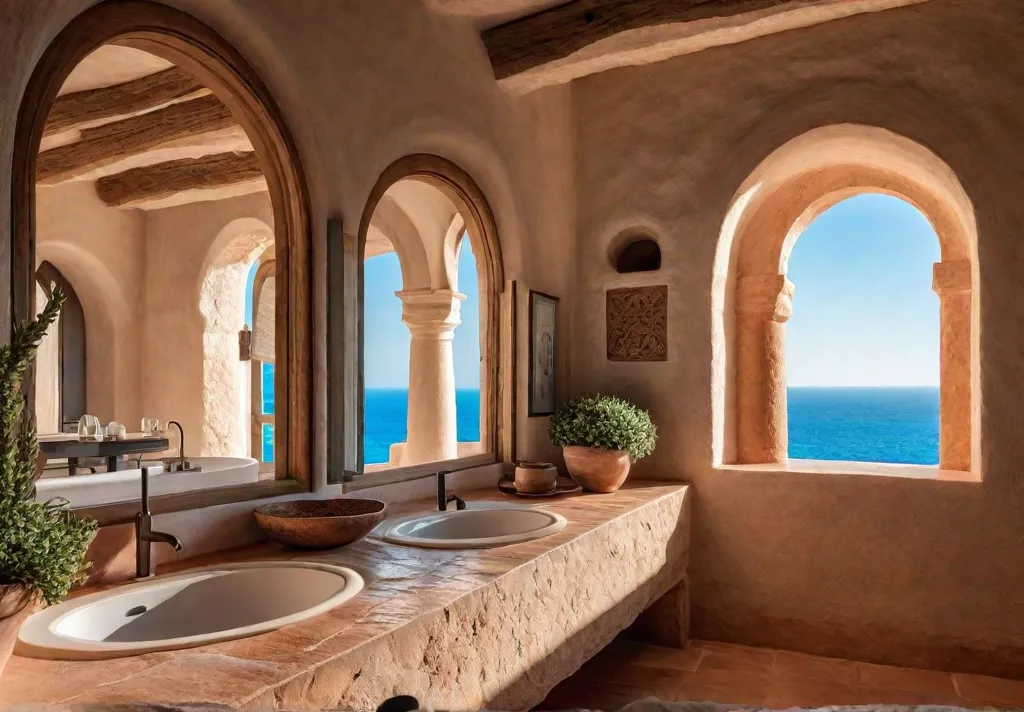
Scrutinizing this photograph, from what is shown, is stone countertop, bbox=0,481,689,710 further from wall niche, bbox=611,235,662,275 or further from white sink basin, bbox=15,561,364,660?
wall niche, bbox=611,235,662,275

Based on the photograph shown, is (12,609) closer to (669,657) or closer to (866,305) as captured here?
(669,657)

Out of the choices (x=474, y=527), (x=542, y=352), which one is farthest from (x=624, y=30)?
(x=474, y=527)

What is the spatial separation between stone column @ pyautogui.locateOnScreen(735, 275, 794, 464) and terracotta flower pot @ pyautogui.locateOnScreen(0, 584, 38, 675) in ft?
12.5

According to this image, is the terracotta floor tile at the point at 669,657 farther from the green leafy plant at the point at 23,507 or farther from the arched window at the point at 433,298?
the green leafy plant at the point at 23,507

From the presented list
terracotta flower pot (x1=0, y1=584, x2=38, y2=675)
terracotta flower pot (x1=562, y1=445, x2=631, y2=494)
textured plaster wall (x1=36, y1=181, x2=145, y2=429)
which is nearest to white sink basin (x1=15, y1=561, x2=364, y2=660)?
terracotta flower pot (x1=0, y1=584, x2=38, y2=675)

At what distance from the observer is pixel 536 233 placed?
13.0 ft

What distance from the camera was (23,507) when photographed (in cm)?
112

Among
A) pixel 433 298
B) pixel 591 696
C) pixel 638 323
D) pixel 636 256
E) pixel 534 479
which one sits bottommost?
pixel 591 696

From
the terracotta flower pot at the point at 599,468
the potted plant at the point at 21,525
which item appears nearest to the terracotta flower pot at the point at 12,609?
the potted plant at the point at 21,525

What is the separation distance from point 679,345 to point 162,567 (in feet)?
8.81

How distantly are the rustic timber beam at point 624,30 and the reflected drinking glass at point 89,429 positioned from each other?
2650 mm

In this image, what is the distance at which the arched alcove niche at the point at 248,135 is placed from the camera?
1.77 meters

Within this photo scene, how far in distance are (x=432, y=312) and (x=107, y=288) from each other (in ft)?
8.98

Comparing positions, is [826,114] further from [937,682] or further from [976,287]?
[937,682]
